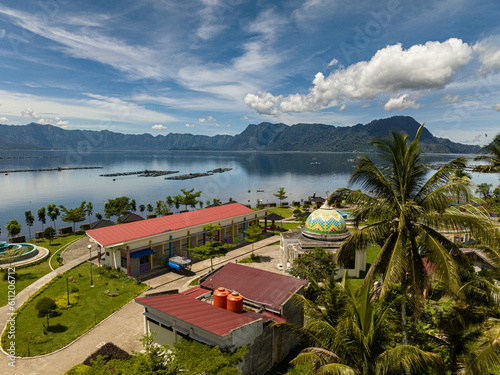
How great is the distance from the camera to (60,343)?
1959cm

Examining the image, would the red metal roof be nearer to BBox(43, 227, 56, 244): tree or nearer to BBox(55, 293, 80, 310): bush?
BBox(55, 293, 80, 310): bush

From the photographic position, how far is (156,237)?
34.3 m

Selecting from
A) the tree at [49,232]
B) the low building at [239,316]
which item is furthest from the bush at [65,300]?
the tree at [49,232]

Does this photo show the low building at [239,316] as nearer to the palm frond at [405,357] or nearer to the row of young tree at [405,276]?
the row of young tree at [405,276]

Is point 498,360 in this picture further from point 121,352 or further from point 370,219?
point 121,352

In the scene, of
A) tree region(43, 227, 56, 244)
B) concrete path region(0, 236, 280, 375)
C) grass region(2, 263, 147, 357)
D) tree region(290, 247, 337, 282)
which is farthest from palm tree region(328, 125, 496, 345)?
tree region(43, 227, 56, 244)

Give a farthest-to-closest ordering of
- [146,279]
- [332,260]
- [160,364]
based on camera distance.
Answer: [146,279]
[332,260]
[160,364]

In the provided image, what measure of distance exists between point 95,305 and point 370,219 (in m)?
23.0

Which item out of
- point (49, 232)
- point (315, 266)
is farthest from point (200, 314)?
point (49, 232)

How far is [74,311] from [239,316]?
15534 mm

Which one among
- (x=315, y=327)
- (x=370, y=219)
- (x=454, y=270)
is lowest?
(x=315, y=327)

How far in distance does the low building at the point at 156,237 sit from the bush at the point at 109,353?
13832 mm

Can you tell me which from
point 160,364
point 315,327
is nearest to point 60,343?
point 160,364

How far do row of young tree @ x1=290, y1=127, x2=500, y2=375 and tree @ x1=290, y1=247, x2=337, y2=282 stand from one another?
10816mm
